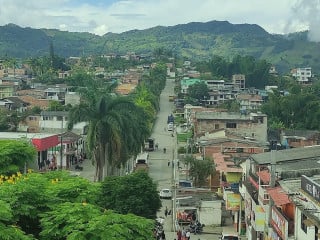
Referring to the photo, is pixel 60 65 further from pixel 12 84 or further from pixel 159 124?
pixel 159 124

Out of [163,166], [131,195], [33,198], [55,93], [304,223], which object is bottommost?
[163,166]

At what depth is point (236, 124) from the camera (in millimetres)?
65812

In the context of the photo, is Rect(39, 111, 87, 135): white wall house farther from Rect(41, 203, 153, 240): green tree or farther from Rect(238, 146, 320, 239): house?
Rect(41, 203, 153, 240): green tree

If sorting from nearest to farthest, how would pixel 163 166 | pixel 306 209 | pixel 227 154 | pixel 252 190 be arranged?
pixel 306 209
pixel 252 190
pixel 227 154
pixel 163 166

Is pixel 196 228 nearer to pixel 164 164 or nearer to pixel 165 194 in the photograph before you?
pixel 165 194

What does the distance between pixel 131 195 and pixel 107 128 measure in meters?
8.11

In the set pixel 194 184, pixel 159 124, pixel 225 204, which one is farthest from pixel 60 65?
pixel 225 204

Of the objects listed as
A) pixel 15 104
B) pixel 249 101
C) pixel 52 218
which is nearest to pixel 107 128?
pixel 52 218

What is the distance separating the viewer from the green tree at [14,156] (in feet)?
95.2

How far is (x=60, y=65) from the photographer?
152 m

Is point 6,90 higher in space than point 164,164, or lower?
higher

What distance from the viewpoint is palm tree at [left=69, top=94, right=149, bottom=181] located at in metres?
37.8

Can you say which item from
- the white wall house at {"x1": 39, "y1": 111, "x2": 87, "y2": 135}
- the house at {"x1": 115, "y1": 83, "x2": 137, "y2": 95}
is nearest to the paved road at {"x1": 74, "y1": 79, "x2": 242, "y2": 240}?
the white wall house at {"x1": 39, "y1": 111, "x2": 87, "y2": 135}

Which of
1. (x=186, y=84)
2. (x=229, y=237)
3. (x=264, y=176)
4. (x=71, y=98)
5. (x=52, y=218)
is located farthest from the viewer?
(x=186, y=84)
